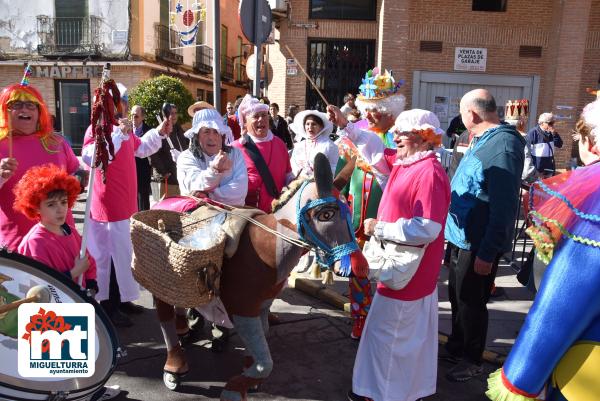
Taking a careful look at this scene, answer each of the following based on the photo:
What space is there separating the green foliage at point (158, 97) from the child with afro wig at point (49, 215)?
22.1ft

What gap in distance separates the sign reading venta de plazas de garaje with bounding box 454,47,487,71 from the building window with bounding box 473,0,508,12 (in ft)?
3.98

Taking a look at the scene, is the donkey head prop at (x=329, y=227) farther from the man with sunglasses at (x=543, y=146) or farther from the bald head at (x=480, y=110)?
the man with sunglasses at (x=543, y=146)

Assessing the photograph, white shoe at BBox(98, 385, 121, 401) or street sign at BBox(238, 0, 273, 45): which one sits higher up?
street sign at BBox(238, 0, 273, 45)

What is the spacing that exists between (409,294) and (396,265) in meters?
0.22

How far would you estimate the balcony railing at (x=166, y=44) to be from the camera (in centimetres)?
1962

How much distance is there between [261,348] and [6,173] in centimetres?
193

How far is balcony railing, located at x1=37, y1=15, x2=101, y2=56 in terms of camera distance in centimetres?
1800

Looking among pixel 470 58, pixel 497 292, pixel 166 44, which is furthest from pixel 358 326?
pixel 166 44

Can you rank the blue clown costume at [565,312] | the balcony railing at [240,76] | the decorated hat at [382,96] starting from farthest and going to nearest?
the balcony railing at [240,76], the decorated hat at [382,96], the blue clown costume at [565,312]

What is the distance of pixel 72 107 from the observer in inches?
743

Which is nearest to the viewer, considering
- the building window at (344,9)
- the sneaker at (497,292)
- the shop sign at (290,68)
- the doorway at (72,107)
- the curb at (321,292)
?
the curb at (321,292)

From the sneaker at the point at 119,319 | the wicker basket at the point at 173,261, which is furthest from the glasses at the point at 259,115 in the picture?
the sneaker at the point at 119,319

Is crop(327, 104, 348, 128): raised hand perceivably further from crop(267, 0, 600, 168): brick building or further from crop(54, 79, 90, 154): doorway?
crop(54, 79, 90, 154): doorway

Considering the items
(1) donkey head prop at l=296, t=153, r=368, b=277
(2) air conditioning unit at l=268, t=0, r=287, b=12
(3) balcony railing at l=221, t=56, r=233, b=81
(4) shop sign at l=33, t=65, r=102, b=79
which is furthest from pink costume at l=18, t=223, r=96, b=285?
(3) balcony railing at l=221, t=56, r=233, b=81
